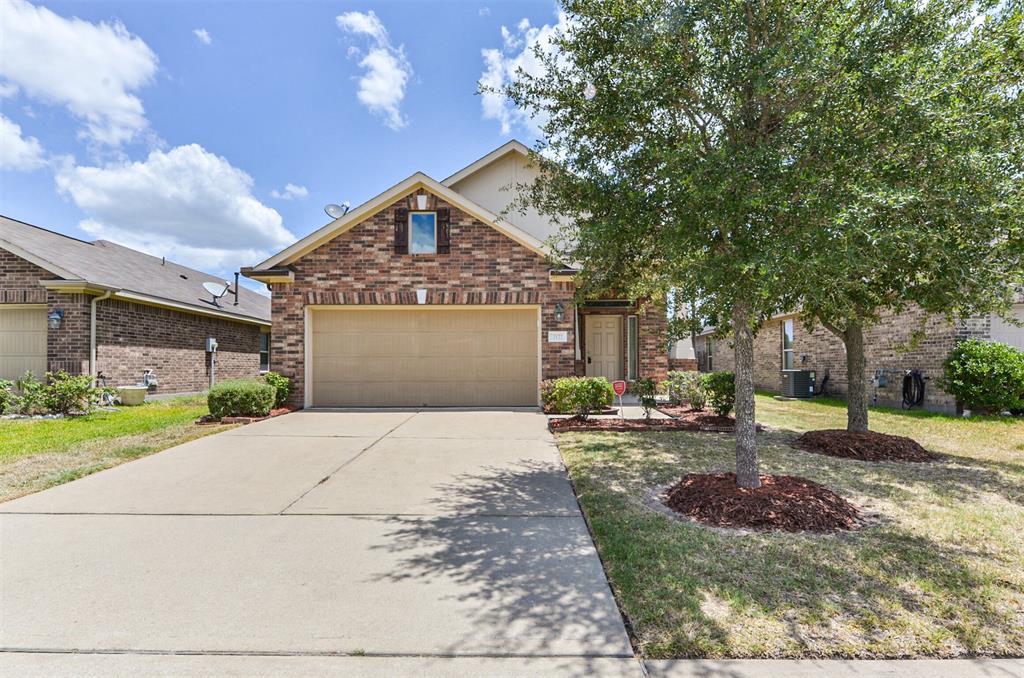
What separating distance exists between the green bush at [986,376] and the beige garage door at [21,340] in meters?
21.3

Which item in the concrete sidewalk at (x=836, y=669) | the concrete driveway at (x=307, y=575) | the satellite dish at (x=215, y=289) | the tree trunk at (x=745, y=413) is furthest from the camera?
the satellite dish at (x=215, y=289)

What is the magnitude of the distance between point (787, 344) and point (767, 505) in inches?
593

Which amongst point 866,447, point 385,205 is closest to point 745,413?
point 866,447

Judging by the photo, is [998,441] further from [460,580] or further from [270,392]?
[270,392]

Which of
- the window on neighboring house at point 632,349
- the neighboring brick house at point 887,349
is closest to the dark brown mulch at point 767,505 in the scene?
the neighboring brick house at point 887,349

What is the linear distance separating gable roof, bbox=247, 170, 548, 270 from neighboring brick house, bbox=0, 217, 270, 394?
452 centimetres

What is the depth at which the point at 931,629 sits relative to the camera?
2678 mm

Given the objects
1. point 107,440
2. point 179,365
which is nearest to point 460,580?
point 107,440

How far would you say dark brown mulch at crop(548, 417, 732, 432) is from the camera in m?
8.69

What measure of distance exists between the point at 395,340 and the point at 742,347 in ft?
28.9

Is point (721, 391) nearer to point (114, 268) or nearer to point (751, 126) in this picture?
point (751, 126)

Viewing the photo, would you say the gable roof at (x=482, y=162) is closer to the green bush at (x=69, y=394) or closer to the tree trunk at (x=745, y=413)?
the green bush at (x=69, y=394)

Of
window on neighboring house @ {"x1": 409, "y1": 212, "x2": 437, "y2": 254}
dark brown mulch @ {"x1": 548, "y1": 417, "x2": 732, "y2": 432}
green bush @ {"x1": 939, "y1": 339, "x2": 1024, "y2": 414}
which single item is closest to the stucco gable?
window on neighboring house @ {"x1": 409, "y1": 212, "x2": 437, "y2": 254}

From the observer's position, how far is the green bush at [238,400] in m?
9.70
